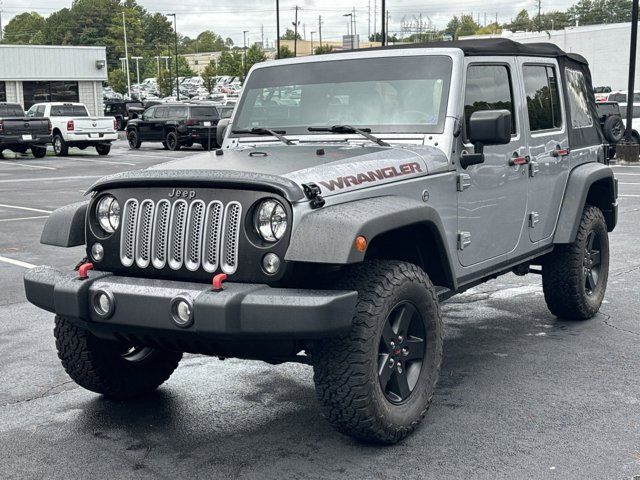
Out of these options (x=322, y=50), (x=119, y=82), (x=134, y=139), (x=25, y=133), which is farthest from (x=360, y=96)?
(x=119, y=82)

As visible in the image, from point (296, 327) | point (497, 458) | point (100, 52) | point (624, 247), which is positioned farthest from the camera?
point (100, 52)

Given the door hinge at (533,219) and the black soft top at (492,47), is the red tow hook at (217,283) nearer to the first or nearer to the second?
the black soft top at (492,47)

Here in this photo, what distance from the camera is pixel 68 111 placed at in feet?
105

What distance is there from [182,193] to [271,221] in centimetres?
49

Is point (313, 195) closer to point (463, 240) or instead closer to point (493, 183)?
point (463, 240)

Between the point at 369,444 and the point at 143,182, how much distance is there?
1.70 metres

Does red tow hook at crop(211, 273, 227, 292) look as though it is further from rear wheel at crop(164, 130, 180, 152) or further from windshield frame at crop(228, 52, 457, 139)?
rear wheel at crop(164, 130, 180, 152)

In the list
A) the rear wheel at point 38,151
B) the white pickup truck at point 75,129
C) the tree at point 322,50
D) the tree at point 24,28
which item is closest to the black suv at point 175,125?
the white pickup truck at point 75,129

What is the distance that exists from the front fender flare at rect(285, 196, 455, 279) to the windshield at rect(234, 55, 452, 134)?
116 centimetres

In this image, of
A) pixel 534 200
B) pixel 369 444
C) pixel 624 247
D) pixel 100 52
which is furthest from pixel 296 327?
pixel 100 52

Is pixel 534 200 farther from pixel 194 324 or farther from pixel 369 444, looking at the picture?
pixel 194 324

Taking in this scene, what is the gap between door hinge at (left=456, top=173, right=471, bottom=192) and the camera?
17.6 feet

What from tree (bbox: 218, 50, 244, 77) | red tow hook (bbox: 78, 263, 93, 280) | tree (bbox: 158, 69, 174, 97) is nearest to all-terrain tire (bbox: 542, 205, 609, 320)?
red tow hook (bbox: 78, 263, 93, 280)

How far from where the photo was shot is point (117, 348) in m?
5.21
